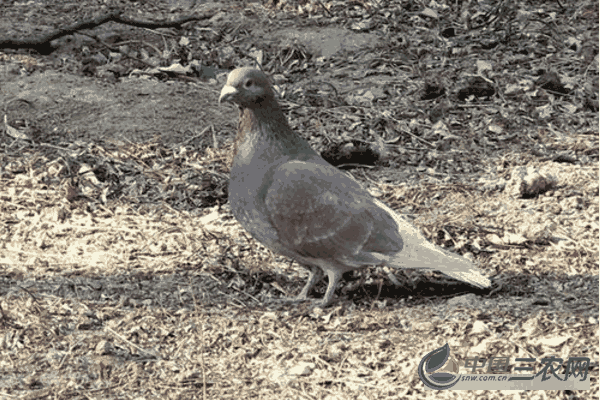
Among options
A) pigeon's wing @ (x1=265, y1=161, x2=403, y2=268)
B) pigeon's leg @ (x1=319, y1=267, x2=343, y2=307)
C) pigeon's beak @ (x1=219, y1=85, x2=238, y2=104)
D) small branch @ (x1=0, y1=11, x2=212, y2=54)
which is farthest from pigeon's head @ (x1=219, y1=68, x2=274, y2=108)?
small branch @ (x1=0, y1=11, x2=212, y2=54)

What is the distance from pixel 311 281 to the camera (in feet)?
12.4

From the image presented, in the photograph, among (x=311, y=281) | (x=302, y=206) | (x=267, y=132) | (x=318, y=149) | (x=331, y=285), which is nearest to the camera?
(x=302, y=206)

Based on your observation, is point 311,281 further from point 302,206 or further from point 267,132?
point 267,132

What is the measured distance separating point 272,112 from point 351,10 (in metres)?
3.96

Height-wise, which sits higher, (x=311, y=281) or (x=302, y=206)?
(x=302, y=206)

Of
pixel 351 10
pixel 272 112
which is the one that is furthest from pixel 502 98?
pixel 272 112

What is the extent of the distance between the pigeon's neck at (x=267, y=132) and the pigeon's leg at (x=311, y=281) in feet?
2.18

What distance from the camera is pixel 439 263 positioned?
3525 millimetres

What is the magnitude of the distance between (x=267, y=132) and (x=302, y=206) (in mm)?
418

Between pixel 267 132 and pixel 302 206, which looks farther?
pixel 267 132

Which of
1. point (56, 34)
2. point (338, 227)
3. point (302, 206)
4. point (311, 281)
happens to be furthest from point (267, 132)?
point (56, 34)

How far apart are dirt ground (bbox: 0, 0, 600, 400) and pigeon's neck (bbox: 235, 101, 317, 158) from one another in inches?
31.3

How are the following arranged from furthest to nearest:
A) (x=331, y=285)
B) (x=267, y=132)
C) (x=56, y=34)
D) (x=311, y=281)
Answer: (x=56, y=34) < (x=311, y=281) < (x=331, y=285) < (x=267, y=132)

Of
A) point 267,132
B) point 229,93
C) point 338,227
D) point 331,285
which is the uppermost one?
point 229,93
